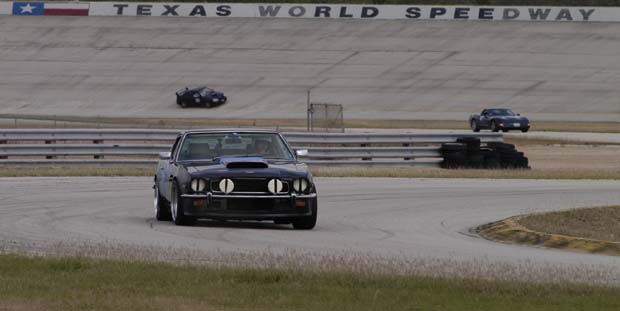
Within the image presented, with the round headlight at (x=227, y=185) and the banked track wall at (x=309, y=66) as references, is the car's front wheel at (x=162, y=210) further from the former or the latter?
the banked track wall at (x=309, y=66)

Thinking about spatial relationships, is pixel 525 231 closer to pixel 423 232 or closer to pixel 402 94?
pixel 423 232

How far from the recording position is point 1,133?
92.1 feet

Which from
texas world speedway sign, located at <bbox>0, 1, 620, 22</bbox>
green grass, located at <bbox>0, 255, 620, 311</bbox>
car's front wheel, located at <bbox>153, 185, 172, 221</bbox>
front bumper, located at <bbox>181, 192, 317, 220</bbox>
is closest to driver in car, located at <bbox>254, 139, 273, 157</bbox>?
front bumper, located at <bbox>181, 192, 317, 220</bbox>

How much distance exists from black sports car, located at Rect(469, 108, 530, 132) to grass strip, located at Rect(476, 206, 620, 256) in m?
35.7

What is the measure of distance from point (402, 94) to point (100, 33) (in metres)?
22.8

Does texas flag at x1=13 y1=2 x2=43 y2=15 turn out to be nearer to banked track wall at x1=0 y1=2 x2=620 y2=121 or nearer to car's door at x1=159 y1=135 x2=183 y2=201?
banked track wall at x1=0 y1=2 x2=620 y2=121

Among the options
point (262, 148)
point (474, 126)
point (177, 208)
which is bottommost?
point (474, 126)

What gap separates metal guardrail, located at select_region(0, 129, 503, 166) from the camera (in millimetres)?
27625

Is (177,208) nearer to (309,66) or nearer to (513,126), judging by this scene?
(513,126)

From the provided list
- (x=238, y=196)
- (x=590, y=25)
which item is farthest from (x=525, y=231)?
(x=590, y=25)

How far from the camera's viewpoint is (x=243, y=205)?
14492 mm

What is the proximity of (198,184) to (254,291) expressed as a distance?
5.28 m

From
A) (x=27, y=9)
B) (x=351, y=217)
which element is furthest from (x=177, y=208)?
(x=27, y=9)

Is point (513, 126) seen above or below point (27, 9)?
below
